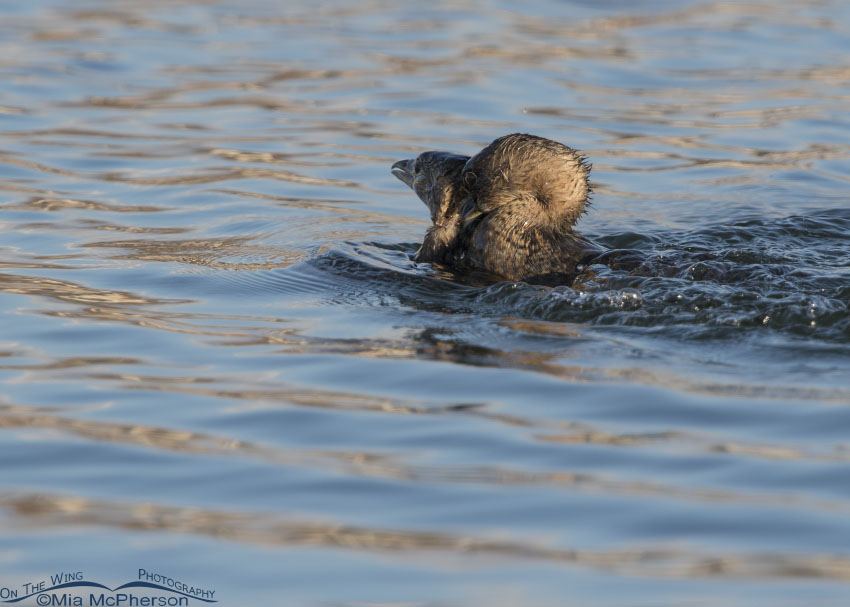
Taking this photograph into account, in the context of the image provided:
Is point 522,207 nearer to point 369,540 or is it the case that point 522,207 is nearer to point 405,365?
point 405,365

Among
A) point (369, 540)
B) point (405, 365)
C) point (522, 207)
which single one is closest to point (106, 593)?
point (369, 540)

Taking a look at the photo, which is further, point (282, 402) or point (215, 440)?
point (282, 402)

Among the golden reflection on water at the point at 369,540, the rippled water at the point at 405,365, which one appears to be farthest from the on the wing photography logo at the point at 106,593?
the golden reflection on water at the point at 369,540

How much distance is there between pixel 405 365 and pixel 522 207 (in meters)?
1.48

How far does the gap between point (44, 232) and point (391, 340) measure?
323cm

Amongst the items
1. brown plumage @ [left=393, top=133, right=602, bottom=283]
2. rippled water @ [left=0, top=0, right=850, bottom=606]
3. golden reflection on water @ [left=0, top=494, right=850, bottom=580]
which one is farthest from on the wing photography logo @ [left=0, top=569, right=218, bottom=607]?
brown plumage @ [left=393, top=133, right=602, bottom=283]

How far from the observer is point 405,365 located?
5.25 meters

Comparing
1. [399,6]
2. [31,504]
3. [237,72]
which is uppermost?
[399,6]

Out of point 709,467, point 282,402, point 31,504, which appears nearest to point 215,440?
point 282,402

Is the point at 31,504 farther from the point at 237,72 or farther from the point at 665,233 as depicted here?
the point at 237,72

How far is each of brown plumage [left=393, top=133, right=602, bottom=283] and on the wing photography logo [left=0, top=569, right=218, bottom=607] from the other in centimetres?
315

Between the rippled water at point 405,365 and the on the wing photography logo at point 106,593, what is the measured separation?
5cm

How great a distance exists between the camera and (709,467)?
4137 mm

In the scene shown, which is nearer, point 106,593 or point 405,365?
point 106,593
